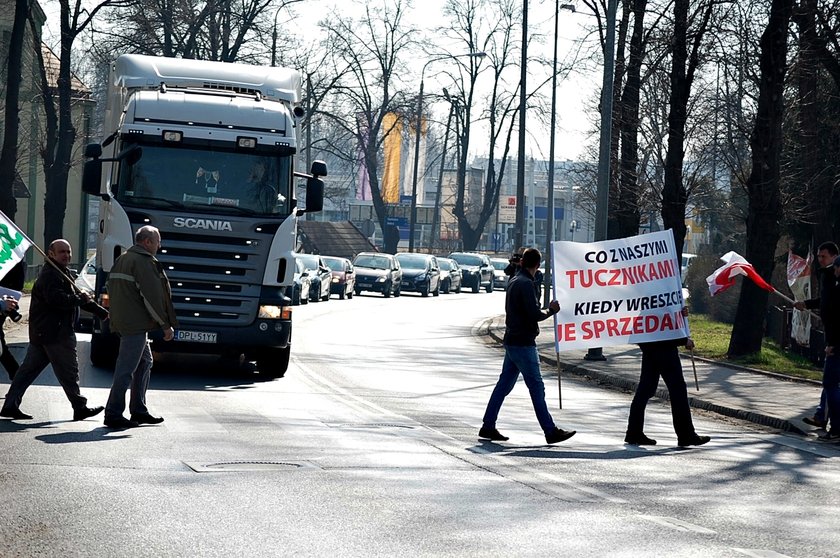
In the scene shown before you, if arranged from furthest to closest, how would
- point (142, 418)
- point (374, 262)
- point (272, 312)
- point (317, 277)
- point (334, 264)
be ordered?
point (374, 262)
point (334, 264)
point (317, 277)
point (272, 312)
point (142, 418)

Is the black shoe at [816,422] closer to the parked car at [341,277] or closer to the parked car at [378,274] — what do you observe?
the parked car at [341,277]

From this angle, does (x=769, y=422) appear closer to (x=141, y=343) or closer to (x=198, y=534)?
(x=141, y=343)

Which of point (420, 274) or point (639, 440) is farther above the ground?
point (420, 274)

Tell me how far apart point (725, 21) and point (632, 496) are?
1992 centimetres

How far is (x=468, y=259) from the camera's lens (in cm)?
7238

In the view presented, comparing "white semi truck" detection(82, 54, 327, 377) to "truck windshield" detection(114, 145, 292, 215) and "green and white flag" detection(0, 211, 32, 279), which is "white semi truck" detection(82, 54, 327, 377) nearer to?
"truck windshield" detection(114, 145, 292, 215)

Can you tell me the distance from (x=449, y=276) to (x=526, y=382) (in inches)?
2108

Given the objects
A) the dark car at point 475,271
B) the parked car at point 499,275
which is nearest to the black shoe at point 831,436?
the dark car at point 475,271

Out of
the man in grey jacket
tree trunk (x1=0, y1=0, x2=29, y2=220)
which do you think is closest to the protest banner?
the man in grey jacket

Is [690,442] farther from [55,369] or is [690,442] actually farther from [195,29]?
[195,29]

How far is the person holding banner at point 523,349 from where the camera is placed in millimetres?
12742

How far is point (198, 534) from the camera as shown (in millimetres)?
7625

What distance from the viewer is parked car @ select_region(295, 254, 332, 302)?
47.0 meters

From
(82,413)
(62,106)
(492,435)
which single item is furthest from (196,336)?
(62,106)
